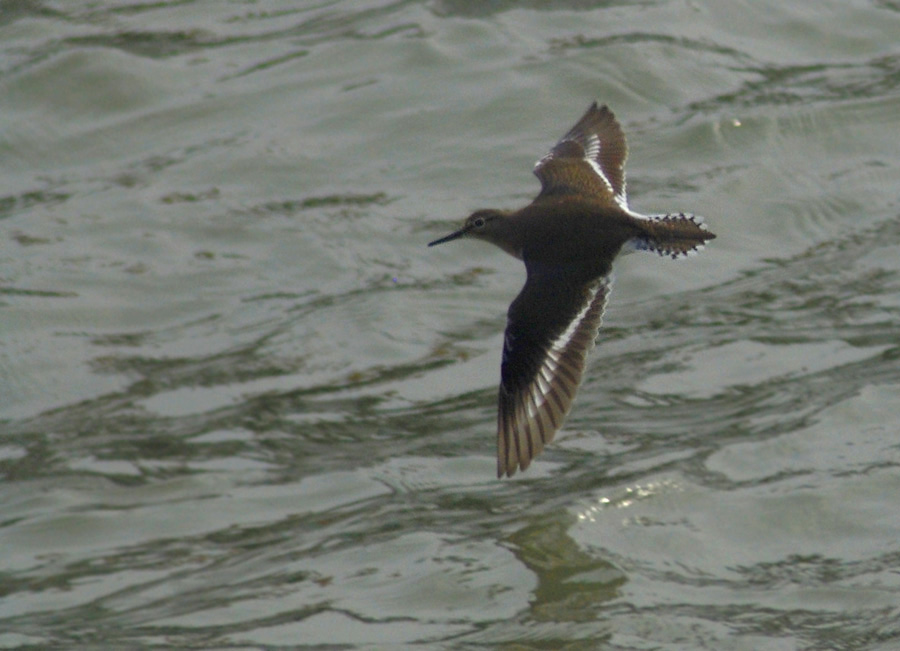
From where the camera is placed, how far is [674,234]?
573 cm

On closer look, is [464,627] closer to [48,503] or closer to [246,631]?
[246,631]

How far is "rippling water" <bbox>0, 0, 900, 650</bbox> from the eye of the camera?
5426 millimetres

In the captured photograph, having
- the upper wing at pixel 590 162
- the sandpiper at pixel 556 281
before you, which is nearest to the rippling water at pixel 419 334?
the sandpiper at pixel 556 281

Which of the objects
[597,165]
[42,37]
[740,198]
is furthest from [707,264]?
[42,37]

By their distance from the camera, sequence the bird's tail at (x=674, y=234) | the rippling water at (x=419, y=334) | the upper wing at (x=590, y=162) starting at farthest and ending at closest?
the upper wing at (x=590, y=162) < the bird's tail at (x=674, y=234) < the rippling water at (x=419, y=334)

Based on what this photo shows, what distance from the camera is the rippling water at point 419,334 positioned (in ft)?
17.8

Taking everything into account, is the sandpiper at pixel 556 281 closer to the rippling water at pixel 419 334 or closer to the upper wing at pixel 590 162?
the upper wing at pixel 590 162

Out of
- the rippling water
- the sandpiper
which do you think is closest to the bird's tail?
the sandpiper

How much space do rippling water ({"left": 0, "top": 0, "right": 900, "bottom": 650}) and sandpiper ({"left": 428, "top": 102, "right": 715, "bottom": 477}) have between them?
0.52 metres

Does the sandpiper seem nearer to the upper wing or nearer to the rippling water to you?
the upper wing

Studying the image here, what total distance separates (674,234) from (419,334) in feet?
5.55

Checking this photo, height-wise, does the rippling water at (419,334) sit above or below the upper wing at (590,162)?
below

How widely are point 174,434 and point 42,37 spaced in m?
3.78

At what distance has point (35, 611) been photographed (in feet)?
17.7
